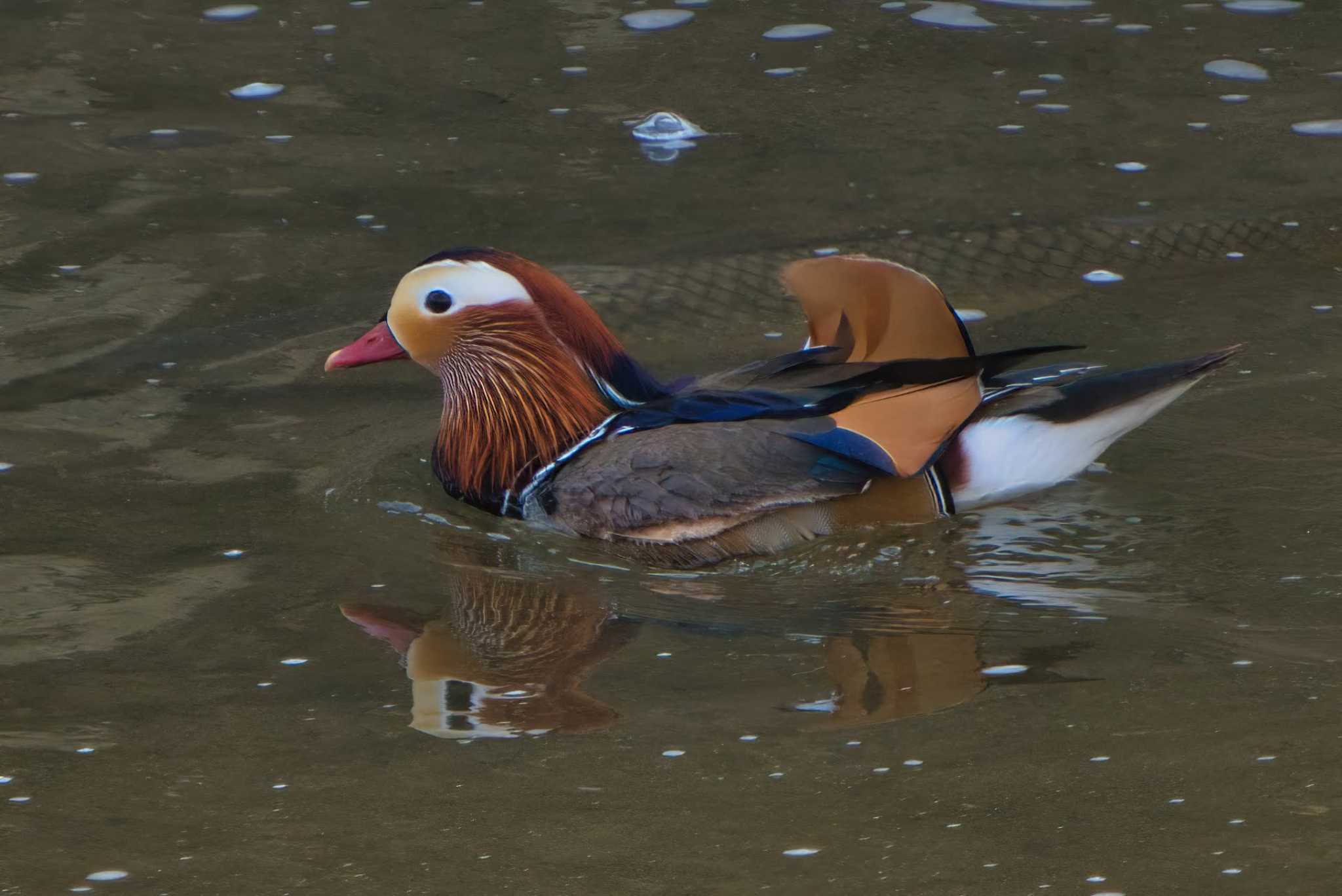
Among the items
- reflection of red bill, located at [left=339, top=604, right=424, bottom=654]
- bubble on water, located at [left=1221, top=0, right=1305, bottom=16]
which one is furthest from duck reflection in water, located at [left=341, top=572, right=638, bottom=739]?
bubble on water, located at [left=1221, top=0, right=1305, bottom=16]

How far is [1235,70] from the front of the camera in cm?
943

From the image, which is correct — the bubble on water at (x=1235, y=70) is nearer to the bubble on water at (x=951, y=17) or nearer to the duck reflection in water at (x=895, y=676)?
the bubble on water at (x=951, y=17)

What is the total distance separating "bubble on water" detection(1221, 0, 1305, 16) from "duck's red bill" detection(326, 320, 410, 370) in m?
6.21

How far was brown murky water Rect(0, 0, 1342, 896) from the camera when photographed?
382 cm

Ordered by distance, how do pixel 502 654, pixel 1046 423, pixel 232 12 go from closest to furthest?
pixel 502 654
pixel 1046 423
pixel 232 12

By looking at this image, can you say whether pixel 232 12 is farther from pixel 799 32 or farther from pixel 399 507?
pixel 399 507

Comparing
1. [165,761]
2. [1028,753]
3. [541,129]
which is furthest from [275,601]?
[541,129]

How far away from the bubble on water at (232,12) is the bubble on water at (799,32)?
9.11 ft

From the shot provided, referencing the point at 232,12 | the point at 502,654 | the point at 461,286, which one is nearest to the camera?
the point at 502,654

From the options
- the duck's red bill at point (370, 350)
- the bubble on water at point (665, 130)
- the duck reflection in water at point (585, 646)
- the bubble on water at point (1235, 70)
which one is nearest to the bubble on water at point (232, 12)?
the bubble on water at point (665, 130)

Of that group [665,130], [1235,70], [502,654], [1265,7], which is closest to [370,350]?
[502,654]

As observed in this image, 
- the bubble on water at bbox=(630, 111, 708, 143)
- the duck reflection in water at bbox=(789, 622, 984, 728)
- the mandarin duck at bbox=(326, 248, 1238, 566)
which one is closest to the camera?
the duck reflection in water at bbox=(789, 622, 984, 728)

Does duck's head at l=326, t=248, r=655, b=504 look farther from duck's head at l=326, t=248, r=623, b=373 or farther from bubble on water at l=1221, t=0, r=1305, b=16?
A: bubble on water at l=1221, t=0, r=1305, b=16

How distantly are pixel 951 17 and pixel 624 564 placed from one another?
5.84 m
